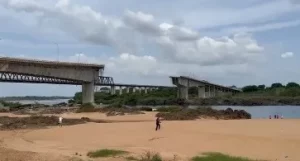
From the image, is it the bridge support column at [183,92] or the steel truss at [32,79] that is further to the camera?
the bridge support column at [183,92]

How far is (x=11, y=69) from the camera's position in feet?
330

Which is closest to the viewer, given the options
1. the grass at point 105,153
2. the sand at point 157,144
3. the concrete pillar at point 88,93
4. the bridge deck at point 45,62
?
the grass at point 105,153

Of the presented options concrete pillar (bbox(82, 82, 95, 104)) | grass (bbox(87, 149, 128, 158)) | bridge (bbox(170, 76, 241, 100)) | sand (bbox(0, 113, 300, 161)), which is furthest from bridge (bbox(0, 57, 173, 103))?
grass (bbox(87, 149, 128, 158))

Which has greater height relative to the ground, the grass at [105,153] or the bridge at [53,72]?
the bridge at [53,72]

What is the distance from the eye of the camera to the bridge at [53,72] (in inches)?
3964

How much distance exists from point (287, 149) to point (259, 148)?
68.8 inches

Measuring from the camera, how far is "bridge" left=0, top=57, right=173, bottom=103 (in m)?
101

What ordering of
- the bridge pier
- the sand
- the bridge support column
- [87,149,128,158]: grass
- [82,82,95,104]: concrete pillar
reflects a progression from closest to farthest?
[87,149,128,158]: grass, the sand, [82,82,95,104]: concrete pillar, the bridge support column, the bridge pier

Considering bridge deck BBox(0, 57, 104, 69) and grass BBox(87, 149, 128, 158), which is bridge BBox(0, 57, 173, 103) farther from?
grass BBox(87, 149, 128, 158)

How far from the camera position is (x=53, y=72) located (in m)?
109

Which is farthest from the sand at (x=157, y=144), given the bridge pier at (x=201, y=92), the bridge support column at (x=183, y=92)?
the bridge pier at (x=201, y=92)

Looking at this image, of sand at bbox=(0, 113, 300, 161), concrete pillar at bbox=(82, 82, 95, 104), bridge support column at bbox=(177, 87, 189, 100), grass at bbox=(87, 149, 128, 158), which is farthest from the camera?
bridge support column at bbox=(177, 87, 189, 100)

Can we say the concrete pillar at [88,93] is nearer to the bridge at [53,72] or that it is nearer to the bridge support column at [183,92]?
the bridge at [53,72]

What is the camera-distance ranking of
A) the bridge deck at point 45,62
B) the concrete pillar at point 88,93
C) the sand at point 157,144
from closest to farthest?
the sand at point 157,144 < the bridge deck at point 45,62 < the concrete pillar at point 88,93
